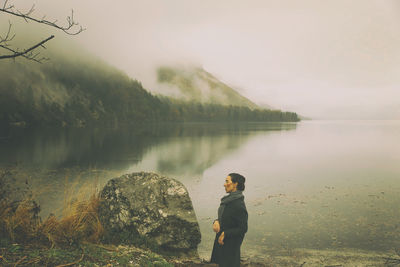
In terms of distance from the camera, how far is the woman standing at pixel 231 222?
604cm

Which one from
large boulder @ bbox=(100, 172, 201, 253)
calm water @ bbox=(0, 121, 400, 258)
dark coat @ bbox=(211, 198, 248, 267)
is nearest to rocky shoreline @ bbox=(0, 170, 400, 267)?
large boulder @ bbox=(100, 172, 201, 253)

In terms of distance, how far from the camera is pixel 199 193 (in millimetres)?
20375

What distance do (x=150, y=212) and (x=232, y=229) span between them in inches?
152

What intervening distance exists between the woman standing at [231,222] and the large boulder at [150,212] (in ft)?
10.0

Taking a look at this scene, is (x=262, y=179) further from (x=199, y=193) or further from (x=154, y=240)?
(x=154, y=240)

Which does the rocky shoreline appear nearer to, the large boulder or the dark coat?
the large boulder

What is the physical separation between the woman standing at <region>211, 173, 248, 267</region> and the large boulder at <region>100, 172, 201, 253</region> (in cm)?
305

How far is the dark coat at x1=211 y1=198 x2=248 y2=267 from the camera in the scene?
6.04 meters

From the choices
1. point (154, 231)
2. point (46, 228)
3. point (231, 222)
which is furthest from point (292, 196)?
point (46, 228)

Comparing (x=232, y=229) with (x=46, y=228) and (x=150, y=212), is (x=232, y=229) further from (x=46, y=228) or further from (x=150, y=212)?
(x=46, y=228)

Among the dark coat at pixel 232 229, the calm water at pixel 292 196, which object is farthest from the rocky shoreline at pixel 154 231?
the dark coat at pixel 232 229

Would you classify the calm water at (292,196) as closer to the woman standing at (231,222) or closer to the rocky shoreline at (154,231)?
the rocky shoreline at (154,231)

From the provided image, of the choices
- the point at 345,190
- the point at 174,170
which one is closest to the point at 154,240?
the point at 345,190

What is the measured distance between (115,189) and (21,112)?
19175 cm
